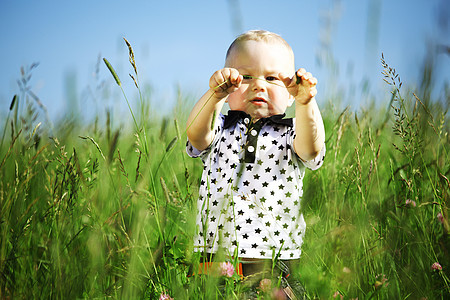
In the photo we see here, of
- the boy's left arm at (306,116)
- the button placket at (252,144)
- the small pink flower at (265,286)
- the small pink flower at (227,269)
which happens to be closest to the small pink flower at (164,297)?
the small pink flower at (227,269)

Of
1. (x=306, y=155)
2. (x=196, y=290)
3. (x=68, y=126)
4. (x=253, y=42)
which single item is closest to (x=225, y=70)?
(x=253, y=42)

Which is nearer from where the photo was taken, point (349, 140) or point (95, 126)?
point (95, 126)

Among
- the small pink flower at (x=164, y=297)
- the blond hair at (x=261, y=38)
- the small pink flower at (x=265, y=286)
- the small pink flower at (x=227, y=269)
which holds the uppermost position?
the blond hair at (x=261, y=38)

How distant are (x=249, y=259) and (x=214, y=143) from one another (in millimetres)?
502

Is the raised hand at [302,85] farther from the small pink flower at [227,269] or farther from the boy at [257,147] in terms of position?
the small pink flower at [227,269]

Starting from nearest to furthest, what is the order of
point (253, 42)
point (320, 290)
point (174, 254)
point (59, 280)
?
point (320, 290), point (59, 280), point (174, 254), point (253, 42)

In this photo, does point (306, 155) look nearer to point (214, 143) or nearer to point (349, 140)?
point (214, 143)

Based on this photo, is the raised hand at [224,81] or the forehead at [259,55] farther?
the forehead at [259,55]

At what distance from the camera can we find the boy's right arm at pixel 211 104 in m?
1.51

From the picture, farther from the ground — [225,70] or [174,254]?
[225,70]

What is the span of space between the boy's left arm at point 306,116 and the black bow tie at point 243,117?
0.12 m

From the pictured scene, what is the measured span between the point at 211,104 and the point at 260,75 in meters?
0.27

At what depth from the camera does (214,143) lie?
5.85ft

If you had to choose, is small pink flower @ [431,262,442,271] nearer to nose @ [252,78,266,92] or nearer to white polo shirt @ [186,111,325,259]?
white polo shirt @ [186,111,325,259]
